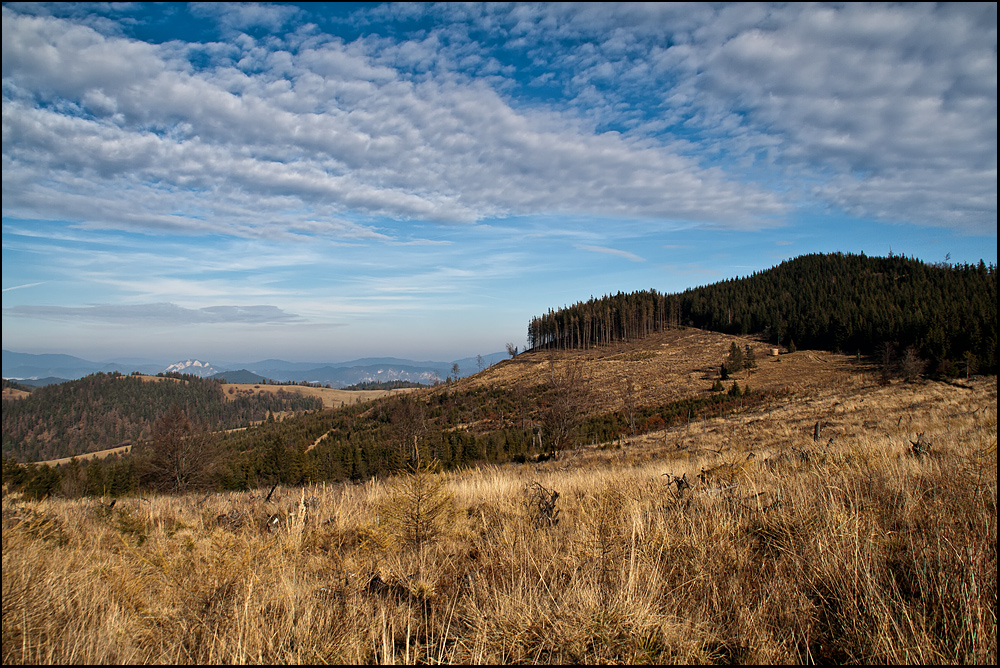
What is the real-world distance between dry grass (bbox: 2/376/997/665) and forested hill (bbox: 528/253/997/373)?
2189 inches

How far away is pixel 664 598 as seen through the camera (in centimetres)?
276

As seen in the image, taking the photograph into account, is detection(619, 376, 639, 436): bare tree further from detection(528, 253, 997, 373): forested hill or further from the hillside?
detection(528, 253, 997, 373): forested hill

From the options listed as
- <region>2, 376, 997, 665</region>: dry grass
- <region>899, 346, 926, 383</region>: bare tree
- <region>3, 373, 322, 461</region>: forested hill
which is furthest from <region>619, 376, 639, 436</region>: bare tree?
<region>3, 373, 322, 461</region>: forested hill

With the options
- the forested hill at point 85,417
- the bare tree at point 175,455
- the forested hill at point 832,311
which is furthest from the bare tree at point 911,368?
the forested hill at point 85,417

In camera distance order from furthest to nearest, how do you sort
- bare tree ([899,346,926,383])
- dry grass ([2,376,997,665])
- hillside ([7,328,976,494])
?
bare tree ([899,346,926,383])
hillside ([7,328,976,494])
dry grass ([2,376,997,665])

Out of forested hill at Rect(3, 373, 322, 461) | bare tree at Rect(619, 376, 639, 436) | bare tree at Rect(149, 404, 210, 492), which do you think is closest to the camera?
bare tree at Rect(149, 404, 210, 492)

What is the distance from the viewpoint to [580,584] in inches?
110

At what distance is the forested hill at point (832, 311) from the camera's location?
51.1 meters

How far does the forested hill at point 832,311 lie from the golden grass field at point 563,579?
55.7m

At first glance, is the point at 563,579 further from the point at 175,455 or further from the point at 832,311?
the point at 832,311

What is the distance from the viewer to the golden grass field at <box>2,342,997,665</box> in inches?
91.0

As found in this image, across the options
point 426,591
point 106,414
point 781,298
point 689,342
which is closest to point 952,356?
point 689,342

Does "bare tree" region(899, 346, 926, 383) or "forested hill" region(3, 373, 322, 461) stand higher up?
"bare tree" region(899, 346, 926, 383)

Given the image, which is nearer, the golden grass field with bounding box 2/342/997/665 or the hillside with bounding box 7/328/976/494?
the golden grass field with bounding box 2/342/997/665
